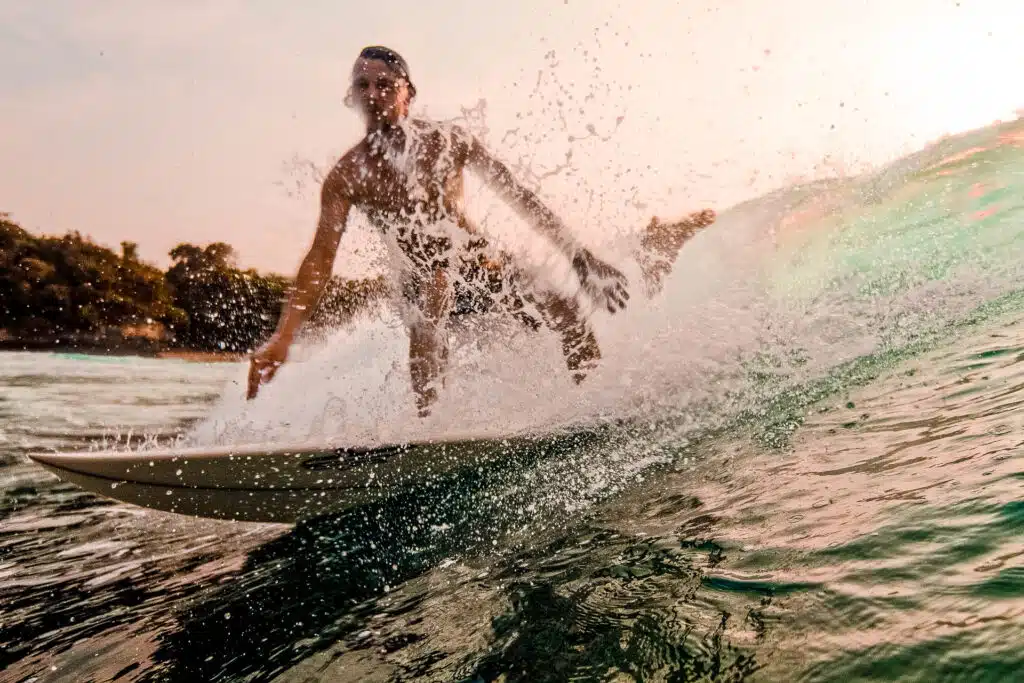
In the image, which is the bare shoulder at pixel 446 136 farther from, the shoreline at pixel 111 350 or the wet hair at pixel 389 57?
the shoreline at pixel 111 350

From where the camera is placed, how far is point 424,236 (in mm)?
4277

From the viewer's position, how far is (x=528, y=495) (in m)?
3.45

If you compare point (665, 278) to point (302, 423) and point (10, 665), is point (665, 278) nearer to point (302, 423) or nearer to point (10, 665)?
point (302, 423)

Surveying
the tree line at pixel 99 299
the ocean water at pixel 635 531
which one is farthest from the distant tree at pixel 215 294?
the ocean water at pixel 635 531

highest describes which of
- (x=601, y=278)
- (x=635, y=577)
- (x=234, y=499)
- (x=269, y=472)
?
(x=601, y=278)

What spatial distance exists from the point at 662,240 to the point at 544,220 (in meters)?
1.63

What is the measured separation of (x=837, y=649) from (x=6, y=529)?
5.09 metres

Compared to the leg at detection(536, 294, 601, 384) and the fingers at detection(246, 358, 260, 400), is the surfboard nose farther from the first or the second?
the leg at detection(536, 294, 601, 384)

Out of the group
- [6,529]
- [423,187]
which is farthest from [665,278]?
[6,529]

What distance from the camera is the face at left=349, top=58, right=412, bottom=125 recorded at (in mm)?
3830

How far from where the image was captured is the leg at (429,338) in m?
4.44

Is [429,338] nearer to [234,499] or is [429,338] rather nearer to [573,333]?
[573,333]

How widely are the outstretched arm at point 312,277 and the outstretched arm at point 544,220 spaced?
2.93 feet

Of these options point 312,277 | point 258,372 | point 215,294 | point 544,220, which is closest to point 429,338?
point 312,277
